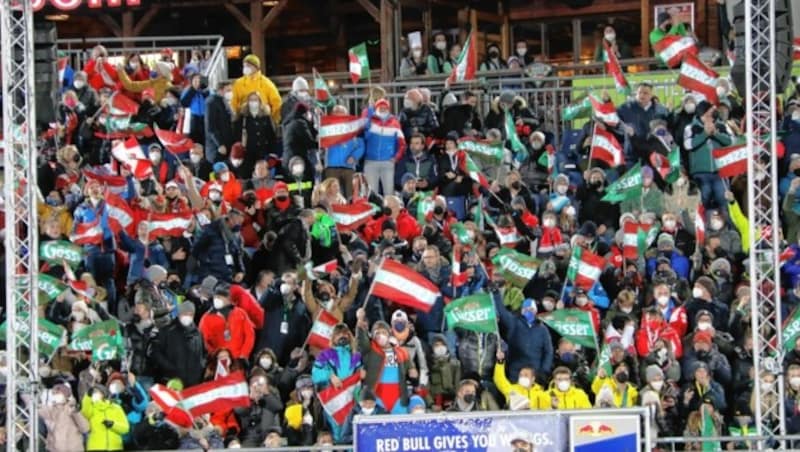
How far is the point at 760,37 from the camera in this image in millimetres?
28875

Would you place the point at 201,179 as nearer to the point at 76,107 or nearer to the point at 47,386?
the point at 76,107

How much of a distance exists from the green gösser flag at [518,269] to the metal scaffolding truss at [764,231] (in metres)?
4.01

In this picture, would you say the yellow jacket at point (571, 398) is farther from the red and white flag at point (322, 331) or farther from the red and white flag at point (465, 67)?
the red and white flag at point (465, 67)

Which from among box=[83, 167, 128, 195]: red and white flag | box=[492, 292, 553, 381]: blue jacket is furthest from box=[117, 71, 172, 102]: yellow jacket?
box=[492, 292, 553, 381]: blue jacket

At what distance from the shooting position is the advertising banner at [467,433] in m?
27.5

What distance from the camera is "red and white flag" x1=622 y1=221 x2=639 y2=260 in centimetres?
3366

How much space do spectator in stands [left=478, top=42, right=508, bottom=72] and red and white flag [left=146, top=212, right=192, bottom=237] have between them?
8813mm

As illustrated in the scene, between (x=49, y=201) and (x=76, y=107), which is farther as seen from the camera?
(x=76, y=107)

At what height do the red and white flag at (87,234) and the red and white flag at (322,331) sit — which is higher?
the red and white flag at (87,234)

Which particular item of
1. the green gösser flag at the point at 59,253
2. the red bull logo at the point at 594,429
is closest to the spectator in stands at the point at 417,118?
the green gösser flag at the point at 59,253

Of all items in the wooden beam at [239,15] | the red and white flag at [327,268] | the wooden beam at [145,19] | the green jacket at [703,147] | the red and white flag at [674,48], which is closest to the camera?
the red and white flag at [327,268]

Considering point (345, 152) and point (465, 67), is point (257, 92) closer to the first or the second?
point (345, 152)

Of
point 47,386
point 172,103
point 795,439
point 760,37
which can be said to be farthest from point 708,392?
point 172,103

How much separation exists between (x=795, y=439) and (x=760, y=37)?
428cm
